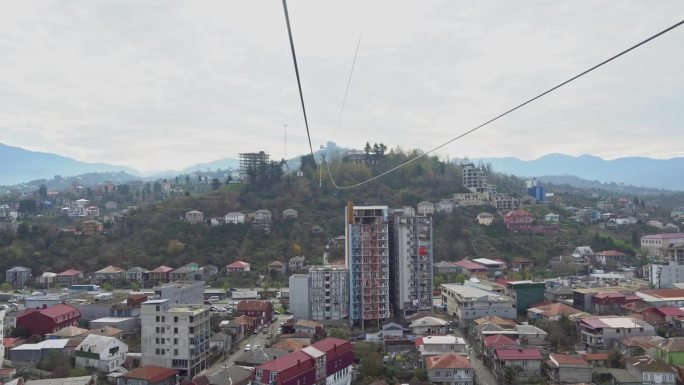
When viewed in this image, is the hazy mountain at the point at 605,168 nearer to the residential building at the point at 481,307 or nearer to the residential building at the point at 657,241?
the residential building at the point at 657,241

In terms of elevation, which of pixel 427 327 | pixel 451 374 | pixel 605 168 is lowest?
pixel 451 374

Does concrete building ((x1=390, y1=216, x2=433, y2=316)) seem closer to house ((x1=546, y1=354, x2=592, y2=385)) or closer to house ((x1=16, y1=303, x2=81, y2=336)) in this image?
house ((x1=546, y1=354, x2=592, y2=385))

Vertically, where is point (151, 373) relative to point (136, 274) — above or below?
below

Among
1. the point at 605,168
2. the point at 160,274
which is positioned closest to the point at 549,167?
the point at 605,168

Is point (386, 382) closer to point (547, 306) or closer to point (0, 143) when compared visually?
point (547, 306)

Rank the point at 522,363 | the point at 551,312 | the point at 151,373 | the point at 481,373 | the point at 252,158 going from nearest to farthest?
the point at 151,373 → the point at 522,363 → the point at 481,373 → the point at 551,312 → the point at 252,158

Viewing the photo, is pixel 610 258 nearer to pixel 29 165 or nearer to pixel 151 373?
pixel 151 373

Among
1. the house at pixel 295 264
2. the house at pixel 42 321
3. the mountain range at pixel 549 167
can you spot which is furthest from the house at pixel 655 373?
the mountain range at pixel 549 167
